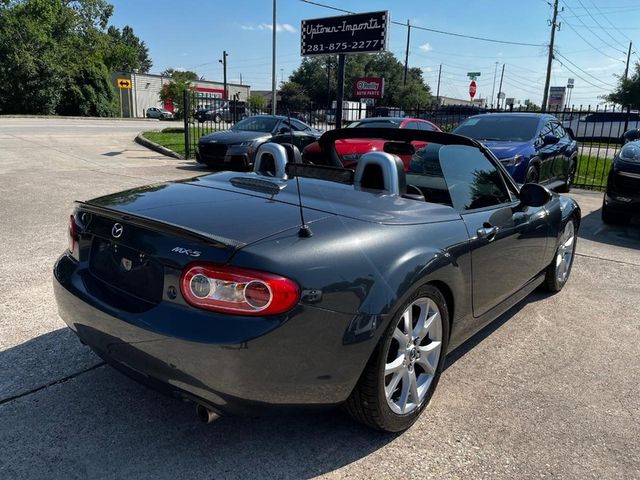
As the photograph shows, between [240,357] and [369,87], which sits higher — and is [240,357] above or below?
below

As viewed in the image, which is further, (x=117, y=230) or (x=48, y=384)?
(x=48, y=384)

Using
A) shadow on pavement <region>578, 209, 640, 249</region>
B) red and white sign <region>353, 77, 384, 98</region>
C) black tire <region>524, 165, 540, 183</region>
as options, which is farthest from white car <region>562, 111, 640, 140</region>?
red and white sign <region>353, 77, 384, 98</region>

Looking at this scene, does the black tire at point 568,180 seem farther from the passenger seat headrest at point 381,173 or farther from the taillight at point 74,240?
the taillight at point 74,240

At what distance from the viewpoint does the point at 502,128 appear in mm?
9195

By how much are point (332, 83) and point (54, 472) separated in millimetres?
92478

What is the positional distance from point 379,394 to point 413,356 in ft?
1.10

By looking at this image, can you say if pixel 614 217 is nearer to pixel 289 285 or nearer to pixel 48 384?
pixel 289 285

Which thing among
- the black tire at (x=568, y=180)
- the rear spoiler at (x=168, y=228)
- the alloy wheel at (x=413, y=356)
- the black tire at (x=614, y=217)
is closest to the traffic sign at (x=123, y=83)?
the black tire at (x=568, y=180)

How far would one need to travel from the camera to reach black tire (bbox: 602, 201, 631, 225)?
303 inches

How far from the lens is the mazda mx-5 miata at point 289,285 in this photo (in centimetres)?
200

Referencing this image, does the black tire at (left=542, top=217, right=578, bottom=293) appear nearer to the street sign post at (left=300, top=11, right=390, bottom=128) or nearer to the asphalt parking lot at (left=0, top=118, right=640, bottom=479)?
the asphalt parking lot at (left=0, top=118, right=640, bottom=479)

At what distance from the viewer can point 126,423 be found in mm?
2525

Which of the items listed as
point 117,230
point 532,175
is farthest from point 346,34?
point 117,230

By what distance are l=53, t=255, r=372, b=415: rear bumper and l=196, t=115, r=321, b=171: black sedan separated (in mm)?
9405
